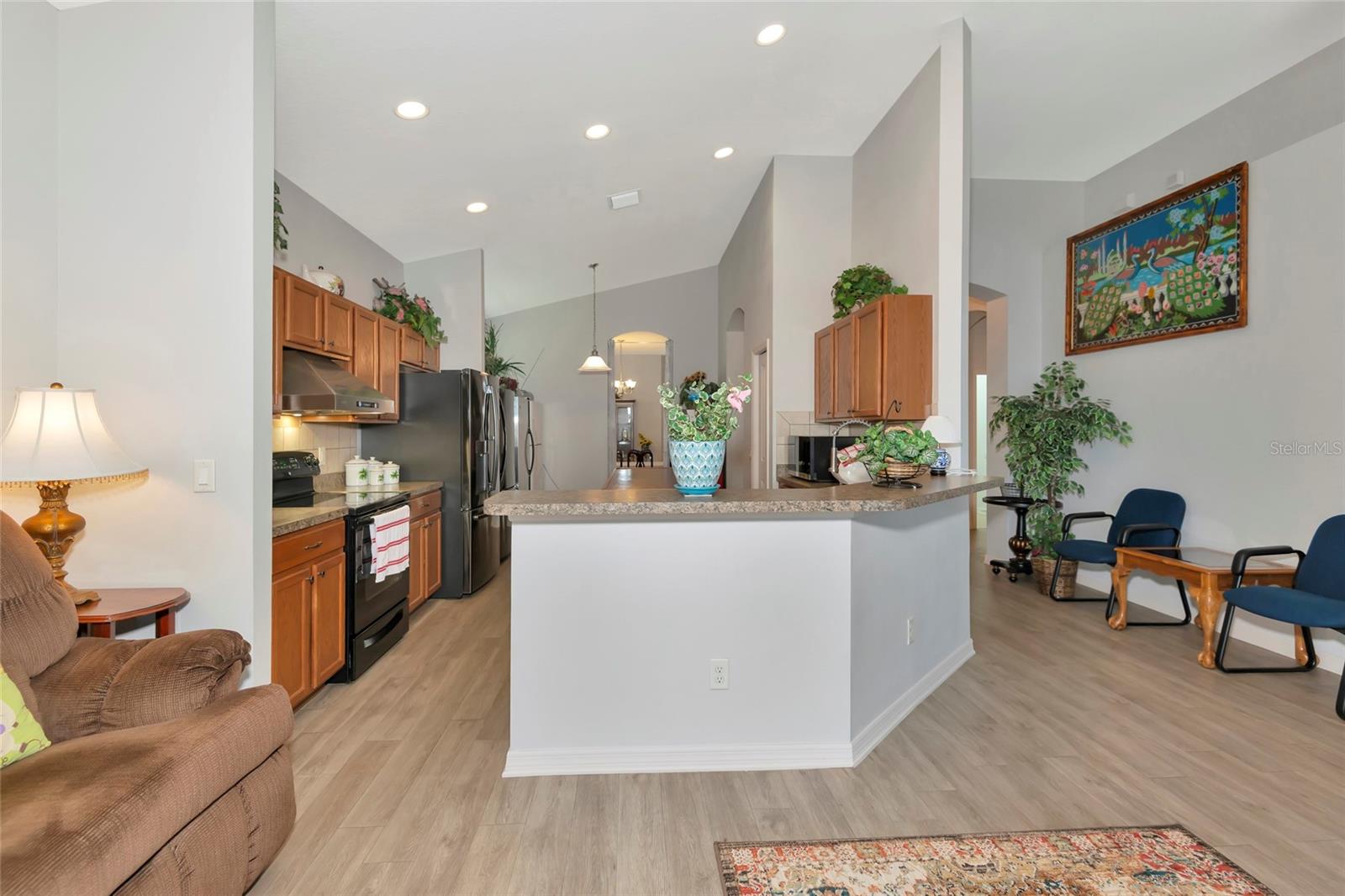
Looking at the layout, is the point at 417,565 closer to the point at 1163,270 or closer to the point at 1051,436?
the point at 1051,436

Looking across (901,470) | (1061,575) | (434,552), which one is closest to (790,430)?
(1061,575)

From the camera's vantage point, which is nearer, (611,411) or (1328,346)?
(1328,346)

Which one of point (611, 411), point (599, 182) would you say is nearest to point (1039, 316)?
point (599, 182)

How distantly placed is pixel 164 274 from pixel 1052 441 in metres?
5.57

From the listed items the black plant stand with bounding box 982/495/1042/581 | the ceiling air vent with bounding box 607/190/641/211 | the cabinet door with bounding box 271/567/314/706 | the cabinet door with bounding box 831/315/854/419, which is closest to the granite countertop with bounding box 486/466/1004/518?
the cabinet door with bounding box 271/567/314/706

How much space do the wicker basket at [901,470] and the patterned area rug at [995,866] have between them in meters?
1.34

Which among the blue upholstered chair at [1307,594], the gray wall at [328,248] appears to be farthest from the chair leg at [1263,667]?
the gray wall at [328,248]

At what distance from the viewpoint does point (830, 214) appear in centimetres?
543

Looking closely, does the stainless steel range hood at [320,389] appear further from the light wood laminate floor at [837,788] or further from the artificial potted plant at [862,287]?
the artificial potted plant at [862,287]

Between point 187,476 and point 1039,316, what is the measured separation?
19.9 ft

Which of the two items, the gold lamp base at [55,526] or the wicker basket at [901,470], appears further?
the wicker basket at [901,470]

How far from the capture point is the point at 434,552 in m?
4.80

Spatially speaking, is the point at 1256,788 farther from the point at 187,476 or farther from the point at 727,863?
the point at 187,476

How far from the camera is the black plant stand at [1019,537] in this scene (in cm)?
525
